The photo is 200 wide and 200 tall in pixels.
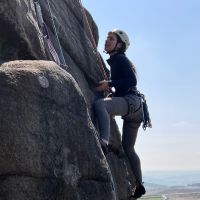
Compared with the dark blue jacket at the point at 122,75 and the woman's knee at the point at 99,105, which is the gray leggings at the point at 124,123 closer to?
the woman's knee at the point at 99,105

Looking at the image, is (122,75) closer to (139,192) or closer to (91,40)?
(139,192)

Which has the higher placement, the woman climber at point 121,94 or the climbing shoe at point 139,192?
the woman climber at point 121,94

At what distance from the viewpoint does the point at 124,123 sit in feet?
39.1

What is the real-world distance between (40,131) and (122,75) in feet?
14.6

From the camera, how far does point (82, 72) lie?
12.3 m

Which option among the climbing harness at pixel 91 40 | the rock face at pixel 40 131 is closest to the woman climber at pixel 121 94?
the climbing harness at pixel 91 40

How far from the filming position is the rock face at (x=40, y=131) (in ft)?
21.5

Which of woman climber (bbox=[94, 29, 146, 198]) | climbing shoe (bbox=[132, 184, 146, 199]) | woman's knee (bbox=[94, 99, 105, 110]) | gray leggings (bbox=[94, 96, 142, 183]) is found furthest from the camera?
climbing shoe (bbox=[132, 184, 146, 199])

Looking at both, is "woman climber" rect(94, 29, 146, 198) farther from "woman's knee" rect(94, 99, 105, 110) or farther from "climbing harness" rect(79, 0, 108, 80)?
"climbing harness" rect(79, 0, 108, 80)

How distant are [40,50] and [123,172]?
15.2 ft

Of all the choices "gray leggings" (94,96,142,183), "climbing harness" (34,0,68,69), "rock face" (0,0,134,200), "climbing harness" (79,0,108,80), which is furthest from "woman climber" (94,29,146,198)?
"rock face" (0,0,134,200)

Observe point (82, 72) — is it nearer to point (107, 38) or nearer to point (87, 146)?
point (107, 38)

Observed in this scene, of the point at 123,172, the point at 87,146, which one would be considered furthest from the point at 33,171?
the point at 123,172

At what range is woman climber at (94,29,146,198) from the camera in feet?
33.9
